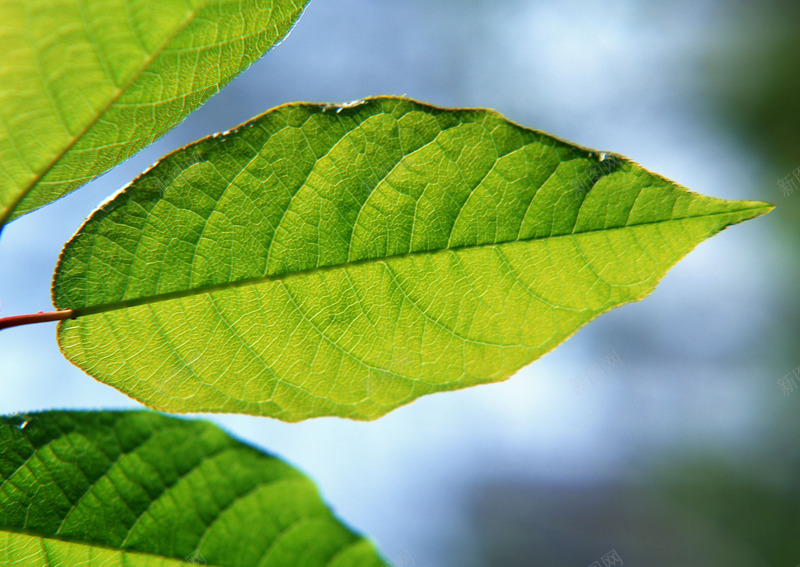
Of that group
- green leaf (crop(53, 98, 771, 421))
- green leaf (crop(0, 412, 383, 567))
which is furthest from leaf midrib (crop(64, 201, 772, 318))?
green leaf (crop(0, 412, 383, 567))

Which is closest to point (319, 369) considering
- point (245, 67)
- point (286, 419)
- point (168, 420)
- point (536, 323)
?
point (286, 419)

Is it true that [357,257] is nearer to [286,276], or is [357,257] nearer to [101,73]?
[286,276]

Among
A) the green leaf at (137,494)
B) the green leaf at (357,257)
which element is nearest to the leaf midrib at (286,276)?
the green leaf at (357,257)

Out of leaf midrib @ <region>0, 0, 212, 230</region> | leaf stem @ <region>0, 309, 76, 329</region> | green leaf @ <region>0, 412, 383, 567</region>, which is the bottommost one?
green leaf @ <region>0, 412, 383, 567</region>

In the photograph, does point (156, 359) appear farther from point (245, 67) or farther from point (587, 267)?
point (587, 267)

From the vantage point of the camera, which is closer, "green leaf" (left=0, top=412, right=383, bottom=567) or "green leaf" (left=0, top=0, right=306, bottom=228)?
"green leaf" (left=0, top=0, right=306, bottom=228)

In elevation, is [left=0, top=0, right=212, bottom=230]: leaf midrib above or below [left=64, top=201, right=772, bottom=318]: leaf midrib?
above

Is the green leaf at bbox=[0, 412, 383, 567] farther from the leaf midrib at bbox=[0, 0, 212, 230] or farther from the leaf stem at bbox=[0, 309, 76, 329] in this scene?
the leaf midrib at bbox=[0, 0, 212, 230]
